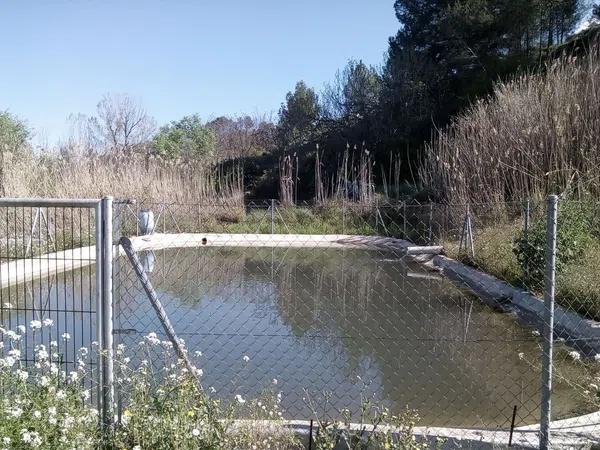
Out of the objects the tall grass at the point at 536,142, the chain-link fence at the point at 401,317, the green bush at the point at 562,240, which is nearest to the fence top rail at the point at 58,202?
the chain-link fence at the point at 401,317

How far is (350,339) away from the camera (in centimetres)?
545

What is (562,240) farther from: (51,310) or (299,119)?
(299,119)

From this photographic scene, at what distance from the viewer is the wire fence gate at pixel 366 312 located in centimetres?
274

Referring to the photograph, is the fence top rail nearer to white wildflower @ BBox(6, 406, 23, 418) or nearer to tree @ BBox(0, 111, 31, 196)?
white wildflower @ BBox(6, 406, 23, 418)

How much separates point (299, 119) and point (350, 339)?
19.0m

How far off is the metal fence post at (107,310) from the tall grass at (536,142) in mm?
7634

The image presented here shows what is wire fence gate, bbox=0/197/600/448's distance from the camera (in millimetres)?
2742

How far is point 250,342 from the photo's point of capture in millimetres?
5238

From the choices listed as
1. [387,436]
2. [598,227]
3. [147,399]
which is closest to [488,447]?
[387,436]

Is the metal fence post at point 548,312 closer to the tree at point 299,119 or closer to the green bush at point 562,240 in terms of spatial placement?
the green bush at point 562,240

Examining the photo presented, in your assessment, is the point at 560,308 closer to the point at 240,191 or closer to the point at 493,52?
the point at 240,191

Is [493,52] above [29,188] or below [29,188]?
above

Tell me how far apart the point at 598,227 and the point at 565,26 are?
14.3 meters

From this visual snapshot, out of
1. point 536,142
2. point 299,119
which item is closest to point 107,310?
point 536,142
